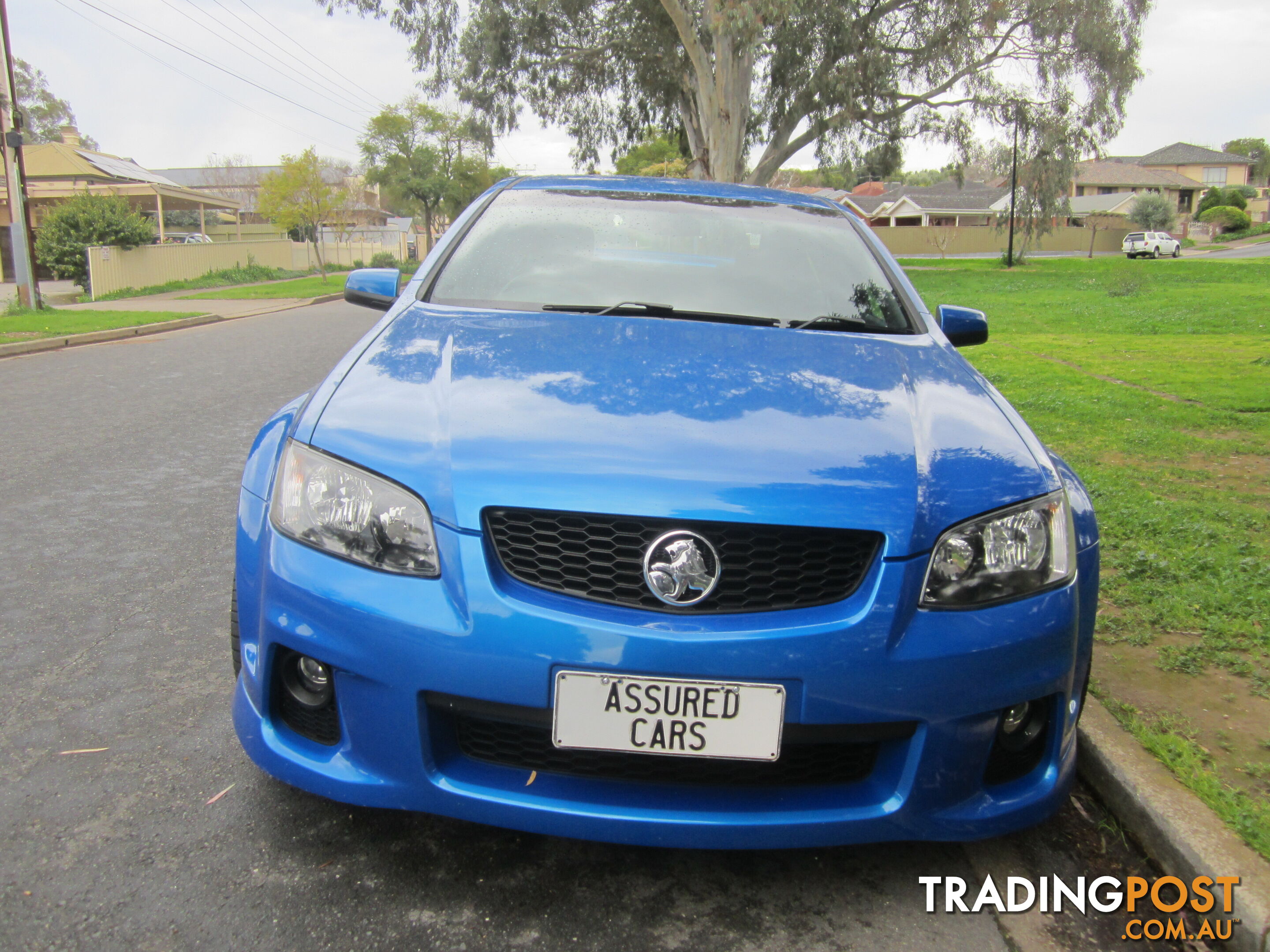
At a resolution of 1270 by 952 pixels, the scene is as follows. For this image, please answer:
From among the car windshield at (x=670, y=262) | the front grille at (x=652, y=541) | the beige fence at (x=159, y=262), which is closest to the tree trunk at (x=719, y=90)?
the beige fence at (x=159, y=262)

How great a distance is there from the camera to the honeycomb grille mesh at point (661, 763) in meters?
1.92

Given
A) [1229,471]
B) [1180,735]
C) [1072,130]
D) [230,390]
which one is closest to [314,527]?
[1180,735]

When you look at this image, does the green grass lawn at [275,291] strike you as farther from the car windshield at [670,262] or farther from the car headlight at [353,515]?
the car headlight at [353,515]

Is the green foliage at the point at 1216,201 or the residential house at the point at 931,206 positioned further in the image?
the residential house at the point at 931,206

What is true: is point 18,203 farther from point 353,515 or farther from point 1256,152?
point 1256,152

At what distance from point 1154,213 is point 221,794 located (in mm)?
73896

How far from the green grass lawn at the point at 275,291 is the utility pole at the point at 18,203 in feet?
13.7

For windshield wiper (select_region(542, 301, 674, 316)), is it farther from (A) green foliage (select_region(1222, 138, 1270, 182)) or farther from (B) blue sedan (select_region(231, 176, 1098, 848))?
(A) green foliage (select_region(1222, 138, 1270, 182))

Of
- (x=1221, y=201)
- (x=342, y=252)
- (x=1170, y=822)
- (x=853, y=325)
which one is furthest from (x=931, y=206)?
(x=1170, y=822)

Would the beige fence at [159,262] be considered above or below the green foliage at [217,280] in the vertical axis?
above

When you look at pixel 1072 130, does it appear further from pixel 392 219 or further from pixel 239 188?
pixel 392 219

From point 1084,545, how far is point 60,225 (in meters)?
27.9

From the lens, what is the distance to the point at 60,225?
2498cm

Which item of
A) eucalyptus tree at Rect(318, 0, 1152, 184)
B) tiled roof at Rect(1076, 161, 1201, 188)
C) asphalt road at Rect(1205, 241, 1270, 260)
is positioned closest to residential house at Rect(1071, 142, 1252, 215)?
tiled roof at Rect(1076, 161, 1201, 188)
